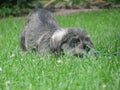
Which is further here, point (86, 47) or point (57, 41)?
point (57, 41)

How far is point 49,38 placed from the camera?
756 cm

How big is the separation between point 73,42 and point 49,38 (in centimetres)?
91

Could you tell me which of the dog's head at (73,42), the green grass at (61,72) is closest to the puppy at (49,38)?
the dog's head at (73,42)

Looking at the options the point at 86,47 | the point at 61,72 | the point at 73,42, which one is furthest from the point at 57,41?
the point at 61,72

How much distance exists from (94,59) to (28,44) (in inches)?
94.5

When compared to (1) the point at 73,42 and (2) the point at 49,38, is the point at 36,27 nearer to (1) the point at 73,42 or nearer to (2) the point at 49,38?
(2) the point at 49,38

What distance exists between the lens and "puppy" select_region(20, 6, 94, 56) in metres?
6.73

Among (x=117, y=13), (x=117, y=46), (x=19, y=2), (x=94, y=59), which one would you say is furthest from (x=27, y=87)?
(x=19, y=2)

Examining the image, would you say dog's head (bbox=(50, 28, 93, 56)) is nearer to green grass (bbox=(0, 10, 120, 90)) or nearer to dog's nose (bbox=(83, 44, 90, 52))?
dog's nose (bbox=(83, 44, 90, 52))

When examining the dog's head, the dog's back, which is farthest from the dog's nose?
the dog's back

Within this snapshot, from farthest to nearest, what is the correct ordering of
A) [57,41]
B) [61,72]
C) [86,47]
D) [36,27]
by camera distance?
1. [36,27]
2. [57,41]
3. [86,47]
4. [61,72]

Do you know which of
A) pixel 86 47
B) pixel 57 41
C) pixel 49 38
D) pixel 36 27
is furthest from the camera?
pixel 36 27

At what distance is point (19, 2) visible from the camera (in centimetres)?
1742

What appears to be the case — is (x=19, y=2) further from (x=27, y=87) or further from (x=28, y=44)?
(x=27, y=87)
